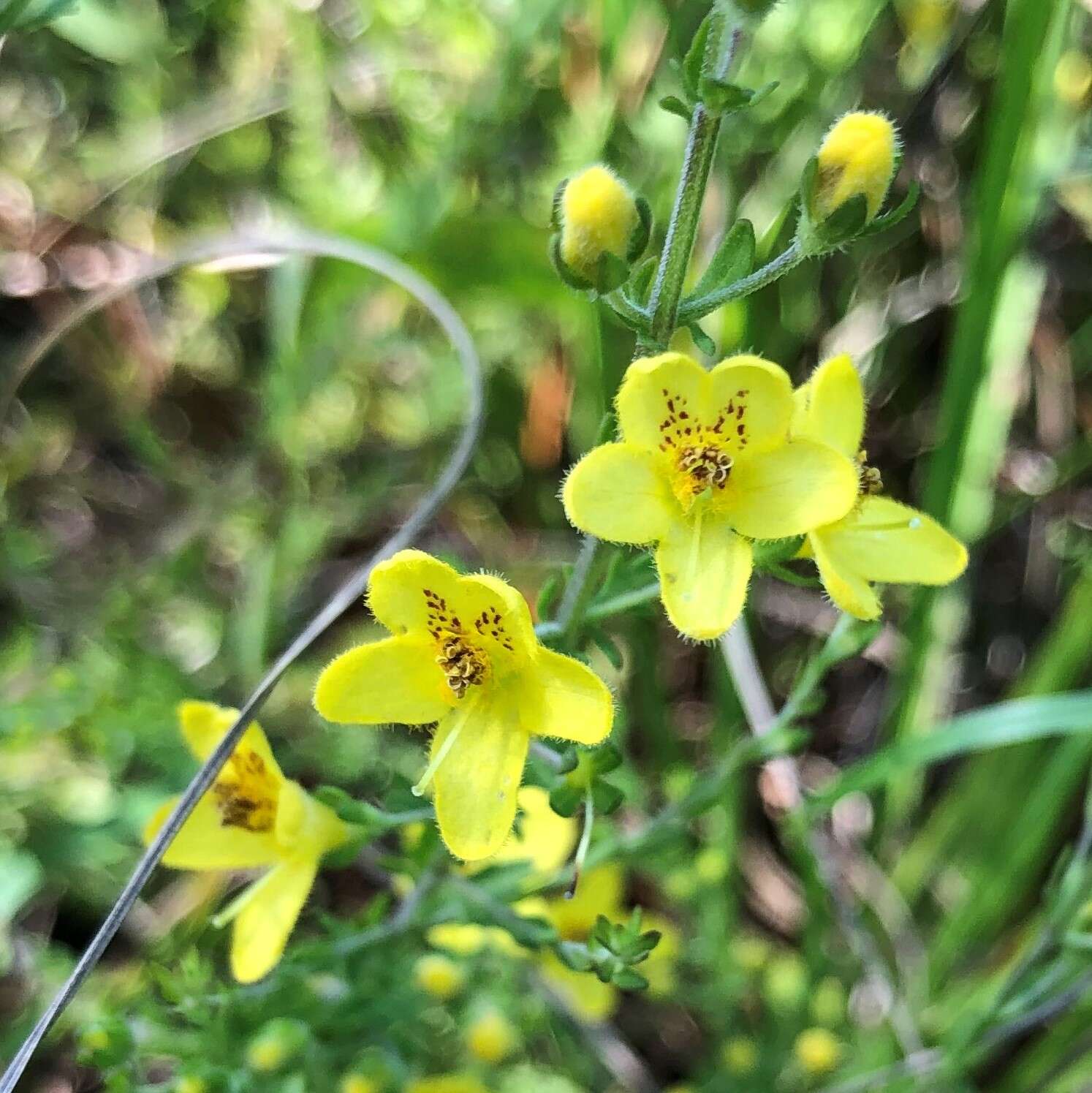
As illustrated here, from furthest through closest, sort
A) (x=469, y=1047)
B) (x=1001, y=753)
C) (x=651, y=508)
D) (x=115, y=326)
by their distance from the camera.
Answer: (x=115, y=326)
(x=1001, y=753)
(x=469, y=1047)
(x=651, y=508)

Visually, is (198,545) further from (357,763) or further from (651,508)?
(651,508)

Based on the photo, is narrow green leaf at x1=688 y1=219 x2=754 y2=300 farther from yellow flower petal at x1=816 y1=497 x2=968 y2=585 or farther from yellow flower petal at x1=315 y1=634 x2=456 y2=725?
yellow flower petal at x1=315 y1=634 x2=456 y2=725

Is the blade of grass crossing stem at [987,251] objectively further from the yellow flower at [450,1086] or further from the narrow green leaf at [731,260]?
the narrow green leaf at [731,260]

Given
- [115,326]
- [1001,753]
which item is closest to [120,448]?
[115,326]

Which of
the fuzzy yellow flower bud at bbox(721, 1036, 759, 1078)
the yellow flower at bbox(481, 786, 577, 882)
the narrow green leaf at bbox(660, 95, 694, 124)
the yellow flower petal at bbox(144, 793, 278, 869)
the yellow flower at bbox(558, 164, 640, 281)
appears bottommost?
the fuzzy yellow flower bud at bbox(721, 1036, 759, 1078)

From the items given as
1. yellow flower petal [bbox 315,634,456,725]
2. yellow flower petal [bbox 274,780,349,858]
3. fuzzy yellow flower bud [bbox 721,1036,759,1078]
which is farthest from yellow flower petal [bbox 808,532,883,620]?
fuzzy yellow flower bud [bbox 721,1036,759,1078]
